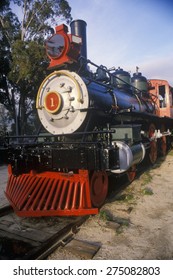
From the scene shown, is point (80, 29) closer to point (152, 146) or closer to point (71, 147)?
point (152, 146)

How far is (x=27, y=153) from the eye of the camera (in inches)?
166

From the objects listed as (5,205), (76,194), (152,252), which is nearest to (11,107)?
(5,205)

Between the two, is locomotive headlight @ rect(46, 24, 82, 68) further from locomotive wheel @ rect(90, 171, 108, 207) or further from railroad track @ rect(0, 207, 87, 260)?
railroad track @ rect(0, 207, 87, 260)

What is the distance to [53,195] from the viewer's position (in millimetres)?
3803

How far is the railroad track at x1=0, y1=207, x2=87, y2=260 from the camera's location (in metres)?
2.71

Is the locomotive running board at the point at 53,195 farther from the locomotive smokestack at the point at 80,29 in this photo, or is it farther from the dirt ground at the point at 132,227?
the locomotive smokestack at the point at 80,29

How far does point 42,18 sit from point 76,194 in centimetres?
1723

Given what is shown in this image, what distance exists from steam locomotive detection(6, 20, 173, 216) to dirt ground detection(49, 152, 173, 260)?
0.28 metres

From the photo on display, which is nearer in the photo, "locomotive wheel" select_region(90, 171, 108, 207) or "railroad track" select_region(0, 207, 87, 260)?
"railroad track" select_region(0, 207, 87, 260)

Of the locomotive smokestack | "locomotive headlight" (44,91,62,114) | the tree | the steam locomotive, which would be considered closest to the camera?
the steam locomotive

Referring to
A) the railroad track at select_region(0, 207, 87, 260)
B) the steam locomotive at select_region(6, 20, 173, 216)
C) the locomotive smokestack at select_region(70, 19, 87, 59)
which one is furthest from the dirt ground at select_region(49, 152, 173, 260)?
the locomotive smokestack at select_region(70, 19, 87, 59)

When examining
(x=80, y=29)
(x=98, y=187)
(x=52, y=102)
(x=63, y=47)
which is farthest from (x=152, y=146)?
(x=63, y=47)

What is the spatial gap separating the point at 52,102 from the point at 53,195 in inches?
68.4
